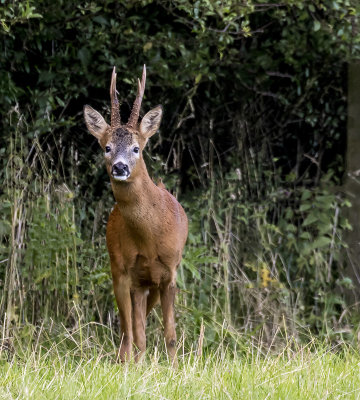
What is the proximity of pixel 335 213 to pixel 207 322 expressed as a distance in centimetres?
161

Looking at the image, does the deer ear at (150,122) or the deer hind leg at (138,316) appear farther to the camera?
the deer hind leg at (138,316)

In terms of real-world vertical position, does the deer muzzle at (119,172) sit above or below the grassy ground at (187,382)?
above

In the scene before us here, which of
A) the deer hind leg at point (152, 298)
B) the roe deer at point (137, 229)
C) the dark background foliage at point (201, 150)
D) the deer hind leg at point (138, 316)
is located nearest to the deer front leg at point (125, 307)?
the roe deer at point (137, 229)

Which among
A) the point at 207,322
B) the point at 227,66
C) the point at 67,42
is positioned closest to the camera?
the point at 207,322

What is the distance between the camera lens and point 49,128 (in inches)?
266

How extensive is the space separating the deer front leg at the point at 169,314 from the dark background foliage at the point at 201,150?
622 mm


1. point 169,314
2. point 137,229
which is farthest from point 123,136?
point 169,314

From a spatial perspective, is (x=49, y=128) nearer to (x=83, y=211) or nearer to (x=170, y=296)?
(x=83, y=211)

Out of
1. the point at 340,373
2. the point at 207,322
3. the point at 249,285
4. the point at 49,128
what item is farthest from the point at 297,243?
the point at 340,373

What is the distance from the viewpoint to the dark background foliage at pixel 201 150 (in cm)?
609

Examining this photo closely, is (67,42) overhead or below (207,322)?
overhead

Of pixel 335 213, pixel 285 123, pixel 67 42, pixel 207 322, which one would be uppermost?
pixel 67 42

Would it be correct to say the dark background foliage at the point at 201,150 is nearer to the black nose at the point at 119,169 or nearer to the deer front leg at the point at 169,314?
the deer front leg at the point at 169,314

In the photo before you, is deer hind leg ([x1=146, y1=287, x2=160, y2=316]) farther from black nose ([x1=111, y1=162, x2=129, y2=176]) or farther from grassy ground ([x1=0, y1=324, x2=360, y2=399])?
grassy ground ([x1=0, y1=324, x2=360, y2=399])
